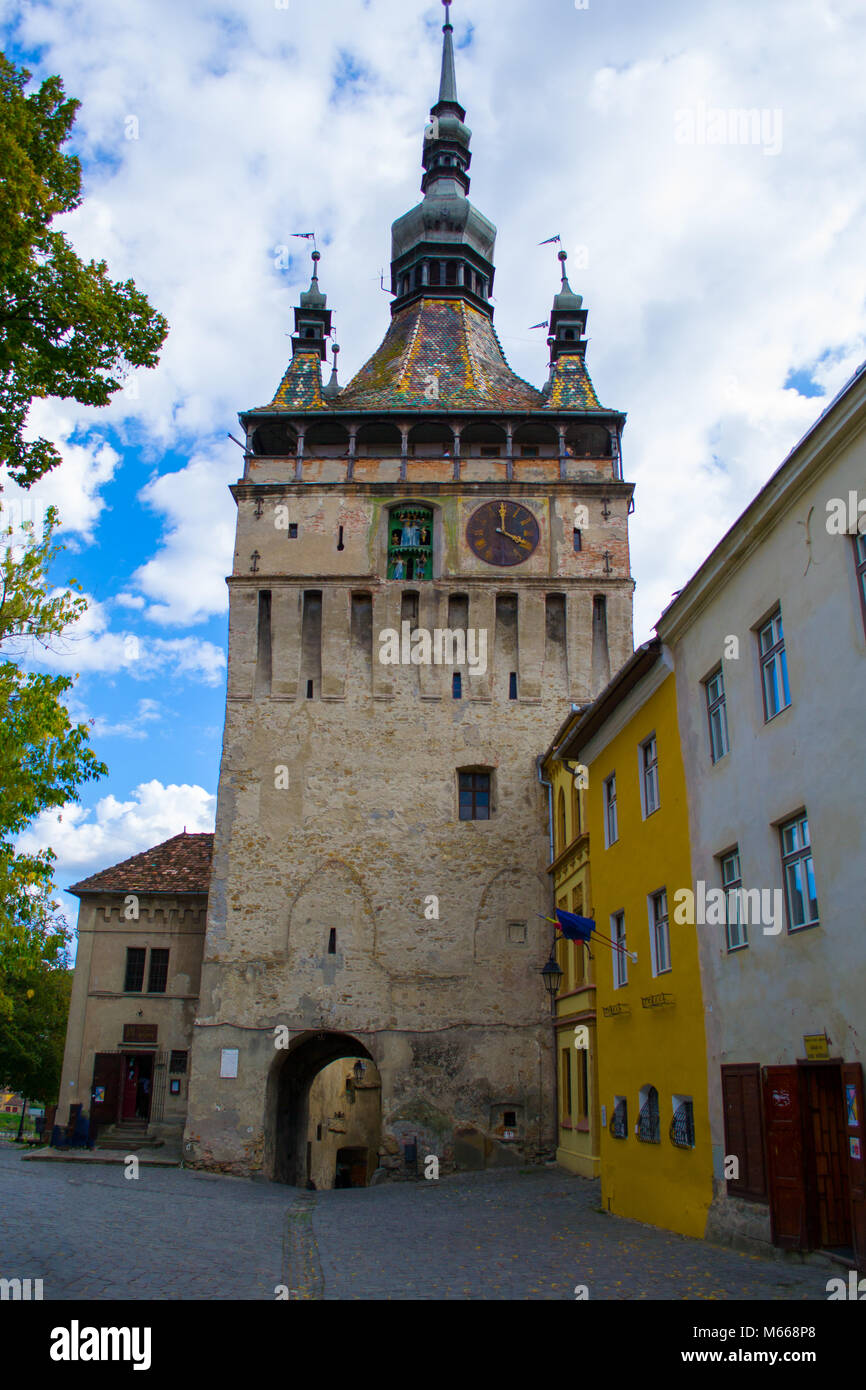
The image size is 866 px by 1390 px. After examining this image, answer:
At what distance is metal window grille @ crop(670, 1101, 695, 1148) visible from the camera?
1302 centimetres

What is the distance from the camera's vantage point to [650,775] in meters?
15.5

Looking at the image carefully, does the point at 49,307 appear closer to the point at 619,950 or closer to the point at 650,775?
the point at 650,775

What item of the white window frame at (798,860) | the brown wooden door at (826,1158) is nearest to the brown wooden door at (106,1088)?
the brown wooden door at (826,1158)

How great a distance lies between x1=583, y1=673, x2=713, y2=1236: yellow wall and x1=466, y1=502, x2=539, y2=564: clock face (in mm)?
11122

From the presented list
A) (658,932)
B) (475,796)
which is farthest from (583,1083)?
(475,796)

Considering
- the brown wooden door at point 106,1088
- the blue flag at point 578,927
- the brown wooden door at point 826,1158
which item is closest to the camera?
the brown wooden door at point 826,1158

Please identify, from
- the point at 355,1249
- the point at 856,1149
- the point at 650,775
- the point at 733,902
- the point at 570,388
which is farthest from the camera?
the point at 570,388

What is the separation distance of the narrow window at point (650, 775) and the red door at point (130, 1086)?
16.8 meters

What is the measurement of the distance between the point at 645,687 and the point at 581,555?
42.9ft

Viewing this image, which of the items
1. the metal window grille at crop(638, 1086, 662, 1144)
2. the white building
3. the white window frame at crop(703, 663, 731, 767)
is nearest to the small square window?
the metal window grille at crop(638, 1086, 662, 1144)

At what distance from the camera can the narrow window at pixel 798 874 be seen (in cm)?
1042

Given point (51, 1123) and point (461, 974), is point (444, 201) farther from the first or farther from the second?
point (51, 1123)

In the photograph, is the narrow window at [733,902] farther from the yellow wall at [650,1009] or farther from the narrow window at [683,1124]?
the narrow window at [683,1124]

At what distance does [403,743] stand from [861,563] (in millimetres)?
17894
